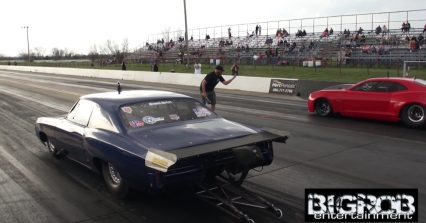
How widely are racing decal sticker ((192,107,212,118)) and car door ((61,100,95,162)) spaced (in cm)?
151

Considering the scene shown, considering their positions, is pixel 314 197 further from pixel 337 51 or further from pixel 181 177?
pixel 337 51

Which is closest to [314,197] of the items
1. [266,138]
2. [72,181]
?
[266,138]

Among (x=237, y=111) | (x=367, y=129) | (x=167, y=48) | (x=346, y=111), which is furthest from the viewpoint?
(x=167, y=48)

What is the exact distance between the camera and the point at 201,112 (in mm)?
6082

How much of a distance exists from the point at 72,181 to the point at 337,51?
33.4 meters

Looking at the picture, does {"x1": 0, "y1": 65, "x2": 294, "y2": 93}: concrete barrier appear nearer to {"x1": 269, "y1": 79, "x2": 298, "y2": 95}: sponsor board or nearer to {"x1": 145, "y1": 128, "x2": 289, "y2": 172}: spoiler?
{"x1": 269, "y1": 79, "x2": 298, "y2": 95}: sponsor board

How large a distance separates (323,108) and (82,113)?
8246 millimetres

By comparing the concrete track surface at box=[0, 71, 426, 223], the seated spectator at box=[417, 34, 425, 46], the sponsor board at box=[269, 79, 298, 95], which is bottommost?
the concrete track surface at box=[0, 71, 426, 223]

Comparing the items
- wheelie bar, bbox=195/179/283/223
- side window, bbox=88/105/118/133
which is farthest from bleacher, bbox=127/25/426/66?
side window, bbox=88/105/118/133

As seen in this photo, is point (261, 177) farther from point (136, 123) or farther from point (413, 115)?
point (413, 115)

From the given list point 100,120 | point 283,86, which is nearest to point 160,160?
point 100,120

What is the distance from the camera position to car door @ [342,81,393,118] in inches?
445

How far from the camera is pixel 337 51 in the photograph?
3659 cm

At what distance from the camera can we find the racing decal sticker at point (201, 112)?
6.00 m
